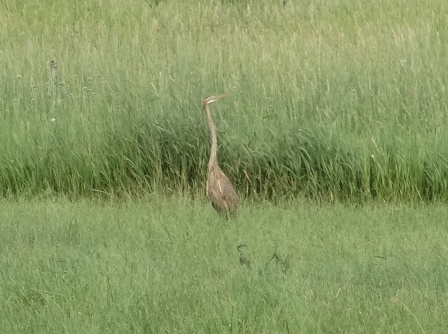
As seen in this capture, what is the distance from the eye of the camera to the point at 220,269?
688cm

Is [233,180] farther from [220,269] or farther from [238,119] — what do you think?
[220,269]

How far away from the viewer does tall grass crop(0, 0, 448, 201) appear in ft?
31.8

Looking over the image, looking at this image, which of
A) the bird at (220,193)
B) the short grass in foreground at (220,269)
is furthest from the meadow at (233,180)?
the bird at (220,193)

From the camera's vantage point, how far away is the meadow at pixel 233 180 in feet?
19.8

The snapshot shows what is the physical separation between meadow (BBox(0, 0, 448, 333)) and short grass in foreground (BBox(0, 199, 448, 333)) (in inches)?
0.7

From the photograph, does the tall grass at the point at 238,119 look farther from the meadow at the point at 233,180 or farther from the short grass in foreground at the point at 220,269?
the short grass in foreground at the point at 220,269

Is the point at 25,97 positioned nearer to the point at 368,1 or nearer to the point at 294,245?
the point at 294,245

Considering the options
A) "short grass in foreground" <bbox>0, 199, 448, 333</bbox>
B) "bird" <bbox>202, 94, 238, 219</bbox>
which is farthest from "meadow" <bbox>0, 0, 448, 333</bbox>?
"bird" <bbox>202, 94, 238, 219</bbox>

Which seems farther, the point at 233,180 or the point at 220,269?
the point at 233,180

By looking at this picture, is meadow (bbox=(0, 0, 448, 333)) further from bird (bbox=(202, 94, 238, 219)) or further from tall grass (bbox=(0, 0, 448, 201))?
bird (bbox=(202, 94, 238, 219))

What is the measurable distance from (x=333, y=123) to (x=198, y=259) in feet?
10.4

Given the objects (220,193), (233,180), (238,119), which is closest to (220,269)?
(220,193)

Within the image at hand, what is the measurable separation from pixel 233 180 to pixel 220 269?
310 cm

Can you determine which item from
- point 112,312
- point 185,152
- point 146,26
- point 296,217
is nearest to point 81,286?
point 112,312
